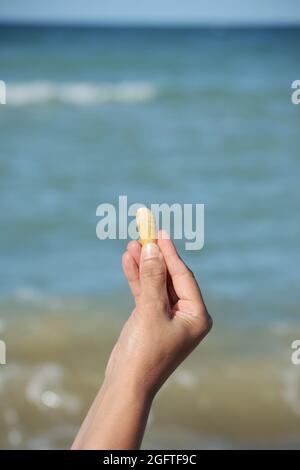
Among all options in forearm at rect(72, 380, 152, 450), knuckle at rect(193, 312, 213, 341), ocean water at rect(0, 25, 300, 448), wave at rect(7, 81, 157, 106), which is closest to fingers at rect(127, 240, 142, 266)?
knuckle at rect(193, 312, 213, 341)

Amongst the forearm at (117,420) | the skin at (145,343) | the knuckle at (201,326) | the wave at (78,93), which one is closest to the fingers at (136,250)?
the skin at (145,343)

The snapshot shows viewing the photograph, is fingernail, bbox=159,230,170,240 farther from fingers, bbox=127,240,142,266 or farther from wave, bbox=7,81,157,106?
wave, bbox=7,81,157,106

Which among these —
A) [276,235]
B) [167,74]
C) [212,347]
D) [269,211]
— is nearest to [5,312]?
[212,347]

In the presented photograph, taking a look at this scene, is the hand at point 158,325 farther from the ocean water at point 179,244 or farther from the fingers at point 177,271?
the ocean water at point 179,244

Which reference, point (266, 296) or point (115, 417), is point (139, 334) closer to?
point (115, 417)

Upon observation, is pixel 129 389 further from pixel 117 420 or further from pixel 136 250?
pixel 136 250

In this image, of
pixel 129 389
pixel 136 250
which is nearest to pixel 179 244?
pixel 136 250
